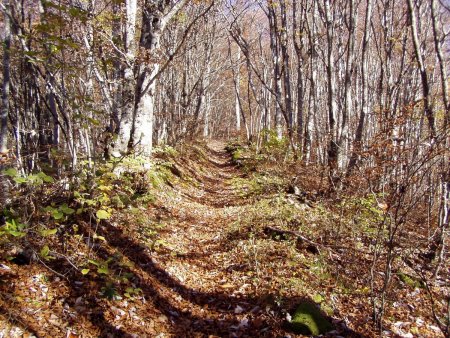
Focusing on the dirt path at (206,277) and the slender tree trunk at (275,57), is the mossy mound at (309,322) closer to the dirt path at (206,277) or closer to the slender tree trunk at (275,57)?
the dirt path at (206,277)

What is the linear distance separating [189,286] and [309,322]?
182 cm

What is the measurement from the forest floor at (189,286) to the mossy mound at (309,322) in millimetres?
110

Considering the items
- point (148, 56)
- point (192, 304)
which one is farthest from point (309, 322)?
point (148, 56)

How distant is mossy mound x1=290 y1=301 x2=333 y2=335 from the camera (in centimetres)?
389

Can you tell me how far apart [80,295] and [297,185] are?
22.7 feet

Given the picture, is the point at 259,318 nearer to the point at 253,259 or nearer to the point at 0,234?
the point at 253,259

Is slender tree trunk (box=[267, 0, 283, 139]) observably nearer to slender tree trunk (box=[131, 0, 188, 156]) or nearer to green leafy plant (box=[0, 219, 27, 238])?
slender tree trunk (box=[131, 0, 188, 156])

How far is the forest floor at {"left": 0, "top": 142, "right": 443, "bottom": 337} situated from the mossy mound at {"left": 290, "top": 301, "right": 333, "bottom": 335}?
110 mm

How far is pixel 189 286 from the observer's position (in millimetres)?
4875

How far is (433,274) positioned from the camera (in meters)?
5.51

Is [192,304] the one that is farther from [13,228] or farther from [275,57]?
[275,57]

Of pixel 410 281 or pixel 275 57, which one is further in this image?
pixel 275 57

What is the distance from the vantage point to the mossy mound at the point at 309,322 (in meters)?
3.89

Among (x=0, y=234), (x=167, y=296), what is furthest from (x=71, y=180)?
(x=167, y=296)
